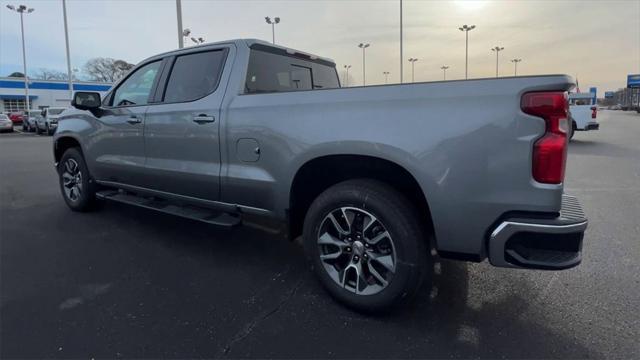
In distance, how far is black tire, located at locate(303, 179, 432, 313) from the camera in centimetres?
270

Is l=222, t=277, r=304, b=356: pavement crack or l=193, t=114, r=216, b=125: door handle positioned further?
l=193, t=114, r=216, b=125: door handle

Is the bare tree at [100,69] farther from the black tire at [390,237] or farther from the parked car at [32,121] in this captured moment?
the black tire at [390,237]

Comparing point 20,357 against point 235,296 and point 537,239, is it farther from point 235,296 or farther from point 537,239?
point 537,239

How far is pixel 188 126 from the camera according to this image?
389cm

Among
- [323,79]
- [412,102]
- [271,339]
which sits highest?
[323,79]

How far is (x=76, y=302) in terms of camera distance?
3.17m

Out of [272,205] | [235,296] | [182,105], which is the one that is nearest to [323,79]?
[182,105]

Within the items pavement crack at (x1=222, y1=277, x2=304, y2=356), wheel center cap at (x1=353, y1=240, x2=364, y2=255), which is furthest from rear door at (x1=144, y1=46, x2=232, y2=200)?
wheel center cap at (x1=353, y1=240, x2=364, y2=255)

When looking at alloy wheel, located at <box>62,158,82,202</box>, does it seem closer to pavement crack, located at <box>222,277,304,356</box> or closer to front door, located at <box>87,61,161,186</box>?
front door, located at <box>87,61,161,186</box>

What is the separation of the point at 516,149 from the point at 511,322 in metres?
1.24

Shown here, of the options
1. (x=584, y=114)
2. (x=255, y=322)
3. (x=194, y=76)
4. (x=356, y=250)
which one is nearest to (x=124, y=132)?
(x=194, y=76)

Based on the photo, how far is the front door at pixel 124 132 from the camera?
4.51 metres

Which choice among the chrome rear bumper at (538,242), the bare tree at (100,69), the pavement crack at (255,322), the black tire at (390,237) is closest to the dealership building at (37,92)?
the bare tree at (100,69)

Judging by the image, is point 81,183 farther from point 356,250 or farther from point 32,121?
point 32,121
